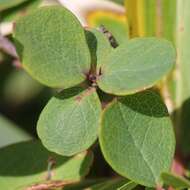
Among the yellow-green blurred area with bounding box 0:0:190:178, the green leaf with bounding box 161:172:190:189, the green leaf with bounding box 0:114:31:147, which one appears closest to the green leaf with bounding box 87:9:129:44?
the yellow-green blurred area with bounding box 0:0:190:178

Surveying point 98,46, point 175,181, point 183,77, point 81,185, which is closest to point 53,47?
point 98,46

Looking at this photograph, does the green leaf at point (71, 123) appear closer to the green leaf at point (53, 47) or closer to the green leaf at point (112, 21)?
the green leaf at point (53, 47)

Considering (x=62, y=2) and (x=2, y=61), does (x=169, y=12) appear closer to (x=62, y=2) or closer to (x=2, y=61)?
(x=62, y=2)

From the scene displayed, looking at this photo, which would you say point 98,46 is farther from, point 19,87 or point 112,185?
point 19,87

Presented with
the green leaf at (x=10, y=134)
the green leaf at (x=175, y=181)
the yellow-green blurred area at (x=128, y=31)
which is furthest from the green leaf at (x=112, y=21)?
the green leaf at (x=175, y=181)

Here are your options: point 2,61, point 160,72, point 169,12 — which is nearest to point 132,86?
point 160,72

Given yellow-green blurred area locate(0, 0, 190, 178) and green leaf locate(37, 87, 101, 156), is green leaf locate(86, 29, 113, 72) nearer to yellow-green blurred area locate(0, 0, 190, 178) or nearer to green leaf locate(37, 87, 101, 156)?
green leaf locate(37, 87, 101, 156)
